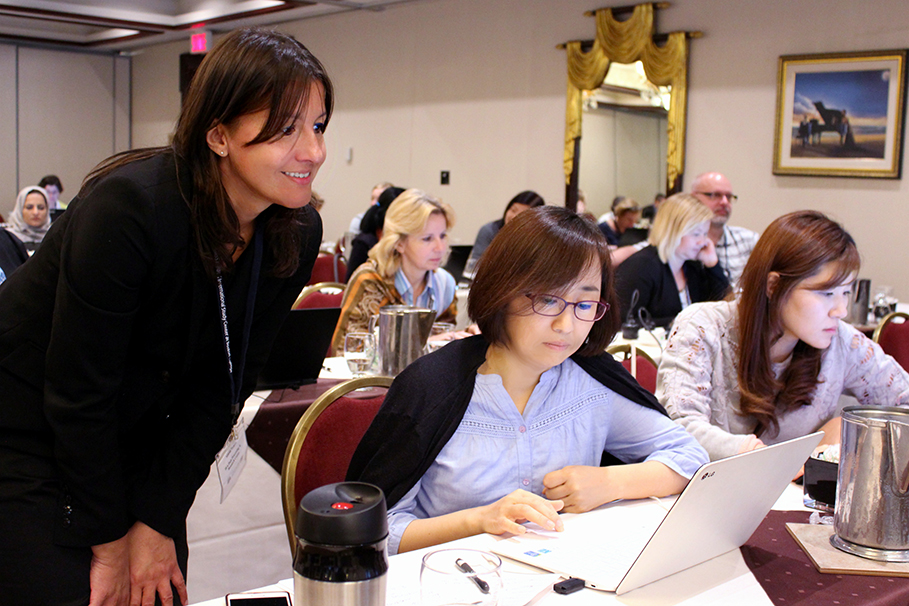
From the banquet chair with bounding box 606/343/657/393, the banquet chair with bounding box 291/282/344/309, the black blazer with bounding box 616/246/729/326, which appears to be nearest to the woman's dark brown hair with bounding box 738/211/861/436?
the banquet chair with bounding box 606/343/657/393

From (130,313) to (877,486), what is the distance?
4.02 ft

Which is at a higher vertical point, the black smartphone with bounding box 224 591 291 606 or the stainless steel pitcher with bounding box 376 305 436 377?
the stainless steel pitcher with bounding box 376 305 436 377

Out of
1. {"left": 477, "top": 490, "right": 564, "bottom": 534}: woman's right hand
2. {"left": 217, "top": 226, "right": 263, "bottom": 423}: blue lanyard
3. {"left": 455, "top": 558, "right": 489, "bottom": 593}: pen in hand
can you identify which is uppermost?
{"left": 217, "top": 226, "right": 263, "bottom": 423}: blue lanyard

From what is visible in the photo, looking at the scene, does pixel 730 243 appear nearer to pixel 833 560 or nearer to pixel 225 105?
pixel 833 560

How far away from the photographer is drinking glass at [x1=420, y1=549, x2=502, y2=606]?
A: 1054 mm

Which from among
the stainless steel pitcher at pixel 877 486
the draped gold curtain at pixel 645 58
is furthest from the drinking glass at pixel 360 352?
the draped gold curtain at pixel 645 58

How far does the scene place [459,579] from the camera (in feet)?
3.53

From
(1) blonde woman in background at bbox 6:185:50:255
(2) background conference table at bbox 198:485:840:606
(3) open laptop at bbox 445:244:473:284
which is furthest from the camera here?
(1) blonde woman in background at bbox 6:185:50:255

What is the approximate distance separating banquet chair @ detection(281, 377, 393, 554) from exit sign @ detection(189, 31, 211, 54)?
10.3 m

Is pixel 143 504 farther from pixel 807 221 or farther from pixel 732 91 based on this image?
pixel 732 91

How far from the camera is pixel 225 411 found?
1.49 metres

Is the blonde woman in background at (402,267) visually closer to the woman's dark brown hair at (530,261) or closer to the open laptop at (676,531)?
the woman's dark brown hair at (530,261)

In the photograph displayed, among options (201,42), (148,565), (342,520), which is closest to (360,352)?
(148,565)

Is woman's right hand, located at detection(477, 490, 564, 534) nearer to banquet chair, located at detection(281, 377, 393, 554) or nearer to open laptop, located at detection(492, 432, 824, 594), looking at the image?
open laptop, located at detection(492, 432, 824, 594)
